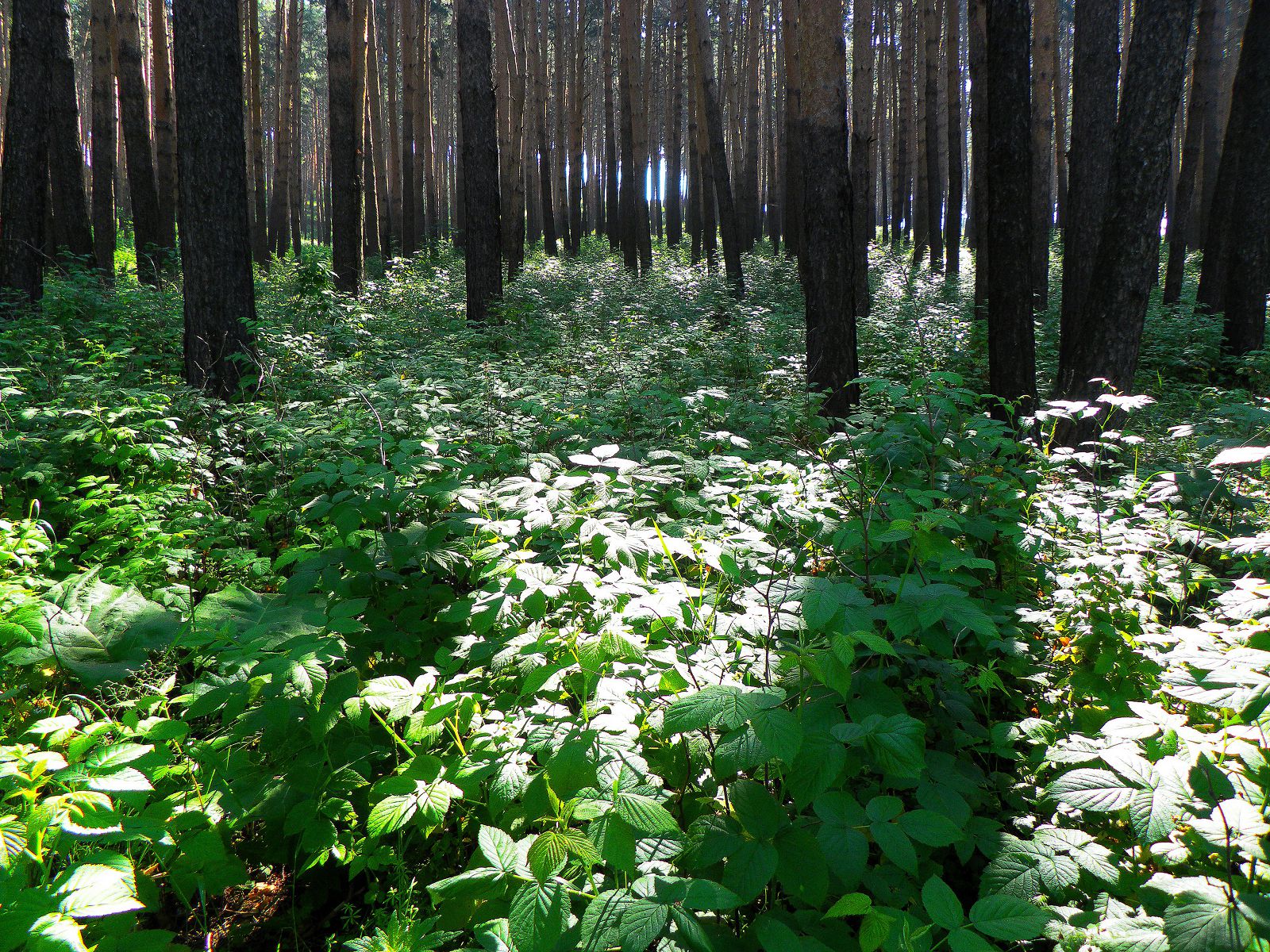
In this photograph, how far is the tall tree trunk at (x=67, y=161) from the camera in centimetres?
884

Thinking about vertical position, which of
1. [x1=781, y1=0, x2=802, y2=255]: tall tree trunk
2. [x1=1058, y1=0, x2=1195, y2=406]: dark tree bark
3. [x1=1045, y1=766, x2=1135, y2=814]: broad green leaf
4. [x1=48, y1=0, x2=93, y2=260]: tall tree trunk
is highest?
[x1=781, y1=0, x2=802, y2=255]: tall tree trunk

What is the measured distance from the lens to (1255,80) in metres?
7.59

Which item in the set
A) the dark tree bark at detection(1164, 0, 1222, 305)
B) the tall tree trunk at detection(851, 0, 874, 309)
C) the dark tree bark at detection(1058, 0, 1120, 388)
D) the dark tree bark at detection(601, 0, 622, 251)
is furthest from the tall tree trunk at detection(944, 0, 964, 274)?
the dark tree bark at detection(601, 0, 622, 251)

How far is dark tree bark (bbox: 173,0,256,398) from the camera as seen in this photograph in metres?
5.25

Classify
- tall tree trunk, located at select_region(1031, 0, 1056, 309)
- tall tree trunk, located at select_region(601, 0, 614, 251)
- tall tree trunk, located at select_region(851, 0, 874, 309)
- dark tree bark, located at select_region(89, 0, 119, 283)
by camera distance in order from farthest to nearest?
Answer: tall tree trunk, located at select_region(601, 0, 614, 251) → dark tree bark, located at select_region(89, 0, 119, 283) → tall tree trunk, located at select_region(851, 0, 874, 309) → tall tree trunk, located at select_region(1031, 0, 1056, 309)

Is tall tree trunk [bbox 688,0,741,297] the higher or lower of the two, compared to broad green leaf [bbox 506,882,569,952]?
higher

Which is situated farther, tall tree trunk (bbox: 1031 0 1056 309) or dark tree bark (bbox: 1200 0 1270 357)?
tall tree trunk (bbox: 1031 0 1056 309)

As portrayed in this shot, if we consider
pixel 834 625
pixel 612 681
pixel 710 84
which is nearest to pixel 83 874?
pixel 612 681

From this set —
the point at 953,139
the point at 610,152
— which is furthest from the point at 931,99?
the point at 610,152

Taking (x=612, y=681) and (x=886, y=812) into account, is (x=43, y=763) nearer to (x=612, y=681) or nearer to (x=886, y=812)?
(x=612, y=681)

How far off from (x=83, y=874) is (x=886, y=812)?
5.17 feet

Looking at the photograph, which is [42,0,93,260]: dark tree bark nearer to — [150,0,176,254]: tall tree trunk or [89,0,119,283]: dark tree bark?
[89,0,119,283]: dark tree bark

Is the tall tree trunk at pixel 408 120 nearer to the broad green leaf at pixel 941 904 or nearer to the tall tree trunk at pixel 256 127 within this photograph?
the tall tree trunk at pixel 256 127

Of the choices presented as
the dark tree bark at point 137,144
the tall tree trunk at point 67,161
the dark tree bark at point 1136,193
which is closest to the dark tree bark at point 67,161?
the tall tree trunk at point 67,161
